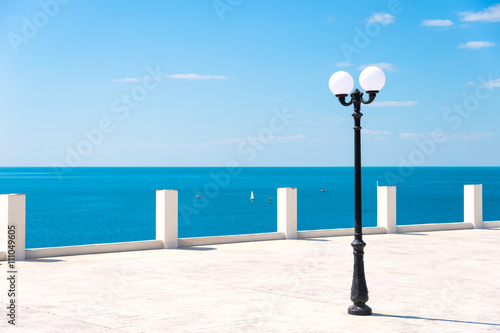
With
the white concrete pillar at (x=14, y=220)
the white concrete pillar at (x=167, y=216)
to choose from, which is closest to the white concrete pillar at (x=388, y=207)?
the white concrete pillar at (x=167, y=216)

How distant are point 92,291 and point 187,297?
175 centimetres

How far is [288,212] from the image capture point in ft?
61.4

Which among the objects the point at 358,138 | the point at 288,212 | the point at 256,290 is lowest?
the point at 256,290

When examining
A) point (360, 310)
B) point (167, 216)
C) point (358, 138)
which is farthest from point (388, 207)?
point (360, 310)

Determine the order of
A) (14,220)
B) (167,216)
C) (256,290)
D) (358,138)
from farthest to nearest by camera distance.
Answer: (167,216) < (14,220) < (256,290) < (358,138)

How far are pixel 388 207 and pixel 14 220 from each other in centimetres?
1152

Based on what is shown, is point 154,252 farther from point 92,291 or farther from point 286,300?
point 286,300

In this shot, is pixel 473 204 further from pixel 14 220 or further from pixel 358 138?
pixel 14 220

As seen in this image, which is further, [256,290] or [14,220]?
[14,220]

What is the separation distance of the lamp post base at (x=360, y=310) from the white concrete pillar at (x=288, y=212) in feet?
31.1

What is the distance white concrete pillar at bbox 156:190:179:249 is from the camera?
1648 cm

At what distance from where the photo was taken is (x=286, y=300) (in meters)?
10.1

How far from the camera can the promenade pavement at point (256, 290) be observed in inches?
336


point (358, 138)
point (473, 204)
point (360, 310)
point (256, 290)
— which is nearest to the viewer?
point (360, 310)
